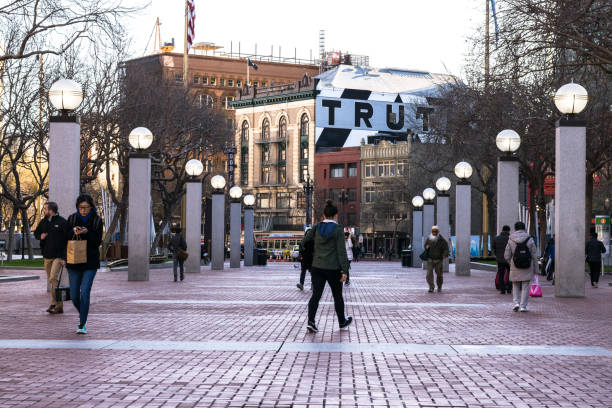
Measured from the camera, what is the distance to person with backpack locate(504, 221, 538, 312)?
56.5ft

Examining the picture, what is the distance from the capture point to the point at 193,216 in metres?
37.3

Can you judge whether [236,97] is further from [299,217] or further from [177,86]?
[177,86]

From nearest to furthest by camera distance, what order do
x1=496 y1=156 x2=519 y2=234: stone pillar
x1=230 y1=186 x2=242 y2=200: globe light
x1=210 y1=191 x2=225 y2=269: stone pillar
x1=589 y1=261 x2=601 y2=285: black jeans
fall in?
A: x1=589 y1=261 x2=601 y2=285: black jeans, x1=496 y1=156 x2=519 y2=234: stone pillar, x1=210 y1=191 x2=225 y2=269: stone pillar, x1=230 y1=186 x2=242 y2=200: globe light

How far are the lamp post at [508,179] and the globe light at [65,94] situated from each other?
41.8 feet

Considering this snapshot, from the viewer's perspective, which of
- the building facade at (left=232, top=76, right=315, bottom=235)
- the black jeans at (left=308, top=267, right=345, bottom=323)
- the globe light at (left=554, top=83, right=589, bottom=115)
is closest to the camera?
the black jeans at (left=308, top=267, right=345, bottom=323)

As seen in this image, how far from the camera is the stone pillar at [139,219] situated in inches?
1110

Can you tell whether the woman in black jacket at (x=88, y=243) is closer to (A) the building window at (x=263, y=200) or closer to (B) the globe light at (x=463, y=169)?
(B) the globe light at (x=463, y=169)

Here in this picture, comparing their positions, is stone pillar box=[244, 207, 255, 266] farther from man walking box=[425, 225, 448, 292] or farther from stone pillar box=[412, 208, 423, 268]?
man walking box=[425, 225, 448, 292]

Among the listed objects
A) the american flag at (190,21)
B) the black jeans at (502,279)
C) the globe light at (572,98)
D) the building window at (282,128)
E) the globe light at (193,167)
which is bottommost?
the black jeans at (502,279)

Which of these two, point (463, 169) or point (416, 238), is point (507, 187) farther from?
point (416, 238)

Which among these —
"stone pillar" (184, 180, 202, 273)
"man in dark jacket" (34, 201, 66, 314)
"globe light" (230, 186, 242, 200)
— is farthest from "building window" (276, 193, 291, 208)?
"man in dark jacket" (34, 201, 66, 314)

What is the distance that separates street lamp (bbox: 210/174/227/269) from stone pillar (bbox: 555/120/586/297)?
2138 cm

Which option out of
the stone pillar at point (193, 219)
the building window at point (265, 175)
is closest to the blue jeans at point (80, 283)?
the stone pillar at point (193, 219)

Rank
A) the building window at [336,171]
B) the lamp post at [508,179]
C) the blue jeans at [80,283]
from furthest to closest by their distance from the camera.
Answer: the building window at [336,171], the lamp post at [508,179], the blue jeans at [80,283]
